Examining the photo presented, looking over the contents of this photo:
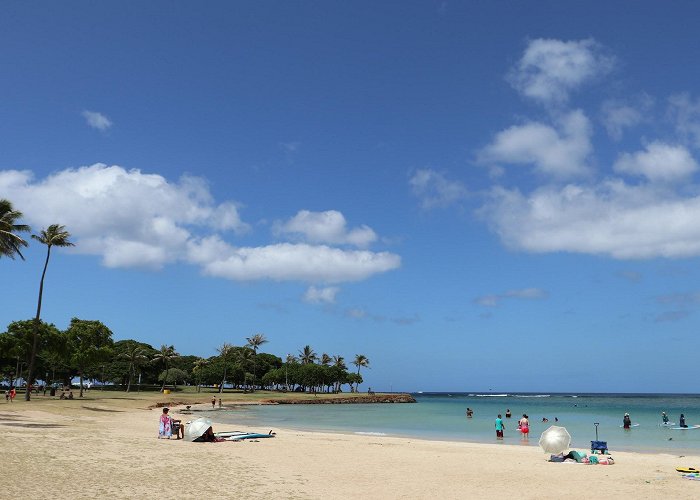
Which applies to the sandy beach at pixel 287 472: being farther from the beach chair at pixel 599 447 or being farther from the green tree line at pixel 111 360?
the green tree line at pixel 111 360

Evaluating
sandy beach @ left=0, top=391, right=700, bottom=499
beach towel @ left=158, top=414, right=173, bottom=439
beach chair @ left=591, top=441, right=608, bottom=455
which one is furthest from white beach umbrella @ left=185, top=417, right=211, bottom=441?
beach chair @ left=591, top=441, right=608, bottom=455

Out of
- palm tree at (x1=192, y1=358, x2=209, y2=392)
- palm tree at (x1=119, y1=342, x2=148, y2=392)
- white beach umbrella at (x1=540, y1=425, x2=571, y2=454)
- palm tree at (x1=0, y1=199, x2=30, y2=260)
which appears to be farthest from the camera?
palm tree at (x1=192, y1=358, x2=209, y2=392)

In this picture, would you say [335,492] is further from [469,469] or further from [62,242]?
[62,242]

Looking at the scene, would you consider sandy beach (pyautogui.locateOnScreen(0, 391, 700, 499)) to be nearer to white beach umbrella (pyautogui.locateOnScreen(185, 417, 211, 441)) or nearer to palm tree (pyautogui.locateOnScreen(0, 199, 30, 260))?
white beach umbrella (pyautogui.locateOnScreen(185, 417, 211, 441))

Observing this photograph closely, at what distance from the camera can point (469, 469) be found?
19.5 metres

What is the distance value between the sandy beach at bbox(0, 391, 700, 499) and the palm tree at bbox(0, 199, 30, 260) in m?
14.0

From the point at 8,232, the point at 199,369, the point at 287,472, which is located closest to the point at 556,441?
the point at 287,472

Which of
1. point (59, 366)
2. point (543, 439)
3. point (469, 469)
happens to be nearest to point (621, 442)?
point (543, 439)

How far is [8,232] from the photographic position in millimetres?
33906

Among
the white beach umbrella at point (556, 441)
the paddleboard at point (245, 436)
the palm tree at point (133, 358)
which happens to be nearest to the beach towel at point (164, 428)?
the paddleboard at point (245, 436)

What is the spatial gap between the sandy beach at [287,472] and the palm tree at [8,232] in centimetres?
1401

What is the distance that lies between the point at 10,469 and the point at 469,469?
14.3 m

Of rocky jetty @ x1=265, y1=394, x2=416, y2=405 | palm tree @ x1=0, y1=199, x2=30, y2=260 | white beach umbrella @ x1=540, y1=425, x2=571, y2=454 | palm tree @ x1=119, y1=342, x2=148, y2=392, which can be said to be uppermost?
palm tree @ x1=0, y1=199, x2=30, y2=260

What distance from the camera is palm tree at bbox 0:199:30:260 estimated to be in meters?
34.0
